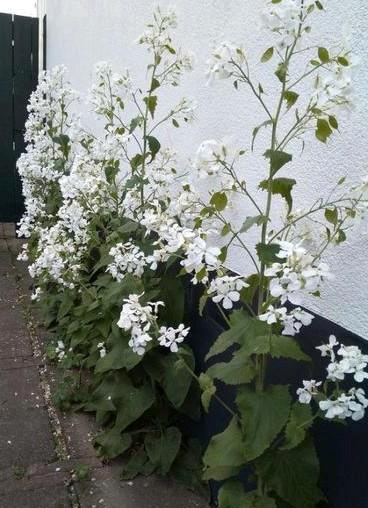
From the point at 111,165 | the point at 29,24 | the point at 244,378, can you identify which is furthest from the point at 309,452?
the point at 29,24

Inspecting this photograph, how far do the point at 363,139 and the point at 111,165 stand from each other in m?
1.51

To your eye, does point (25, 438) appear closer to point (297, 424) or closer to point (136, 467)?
point (136, 467)

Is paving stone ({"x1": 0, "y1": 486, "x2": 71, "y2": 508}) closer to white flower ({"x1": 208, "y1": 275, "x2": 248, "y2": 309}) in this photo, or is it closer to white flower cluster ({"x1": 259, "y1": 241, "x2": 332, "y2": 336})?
white flower ({"x1": 208, "y1": 275, "x2": 248, "y2": 309})

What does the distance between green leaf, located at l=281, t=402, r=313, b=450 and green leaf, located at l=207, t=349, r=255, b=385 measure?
0.52ft

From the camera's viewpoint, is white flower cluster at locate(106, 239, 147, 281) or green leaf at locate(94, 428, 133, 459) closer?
white flower cluster at locate(106, 239, 147, 281)

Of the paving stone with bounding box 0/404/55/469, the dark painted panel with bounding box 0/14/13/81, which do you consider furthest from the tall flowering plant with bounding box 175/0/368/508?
the dark painted panel with bounding box 0/14/13/81

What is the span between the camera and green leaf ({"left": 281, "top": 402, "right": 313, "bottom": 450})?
1.50 metres

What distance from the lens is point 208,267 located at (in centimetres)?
165

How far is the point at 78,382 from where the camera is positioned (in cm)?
313

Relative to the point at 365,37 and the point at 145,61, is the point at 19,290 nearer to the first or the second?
the point at 145,61

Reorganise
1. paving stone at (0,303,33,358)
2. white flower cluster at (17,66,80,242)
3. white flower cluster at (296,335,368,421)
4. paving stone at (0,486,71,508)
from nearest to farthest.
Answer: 1. white flower cluster at (296,335,368,421)
2. paving stone at (0,486,71,508)
3. paving stone at (0,303,33,358)
4. white flower cluster at (17,66,80,242)

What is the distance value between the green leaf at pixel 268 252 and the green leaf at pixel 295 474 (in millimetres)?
580

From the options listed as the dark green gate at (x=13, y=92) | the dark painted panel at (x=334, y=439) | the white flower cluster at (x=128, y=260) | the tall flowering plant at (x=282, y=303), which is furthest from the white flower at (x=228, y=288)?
the dark green gate at (x=13, y=92)

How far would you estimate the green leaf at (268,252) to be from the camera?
150 cm
